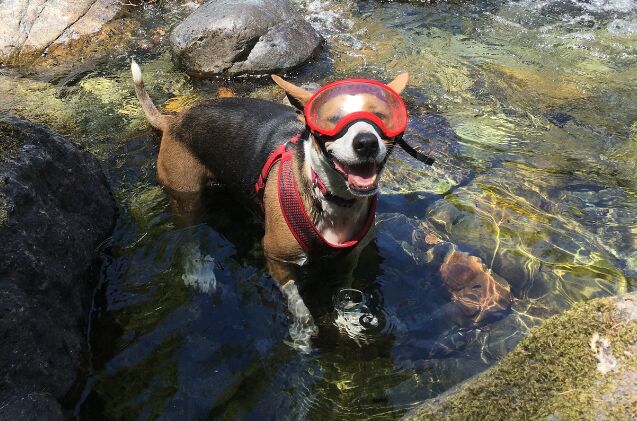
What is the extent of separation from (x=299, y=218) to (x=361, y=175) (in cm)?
73

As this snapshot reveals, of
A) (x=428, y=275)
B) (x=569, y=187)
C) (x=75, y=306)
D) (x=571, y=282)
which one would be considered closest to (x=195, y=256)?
(x=75, y=306)

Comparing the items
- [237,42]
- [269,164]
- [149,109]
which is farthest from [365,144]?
[237,42]

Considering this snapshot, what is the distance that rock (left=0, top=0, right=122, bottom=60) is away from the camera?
26.8 ft

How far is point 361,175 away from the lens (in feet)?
10.4

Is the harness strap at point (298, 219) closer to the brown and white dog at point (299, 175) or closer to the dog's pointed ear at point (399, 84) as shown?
the brown and white dog at point (299, 175)

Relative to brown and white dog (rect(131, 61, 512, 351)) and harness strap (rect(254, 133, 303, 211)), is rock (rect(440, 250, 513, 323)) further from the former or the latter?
harness strap (rect(254, 133, 303, 211))

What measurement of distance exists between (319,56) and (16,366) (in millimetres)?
6077

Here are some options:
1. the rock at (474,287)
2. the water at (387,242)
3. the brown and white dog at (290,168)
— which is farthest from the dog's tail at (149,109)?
the rock at (474,287)

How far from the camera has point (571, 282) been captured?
4.17 meters

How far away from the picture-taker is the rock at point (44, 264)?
9.74 ft

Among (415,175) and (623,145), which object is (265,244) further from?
(623,145)

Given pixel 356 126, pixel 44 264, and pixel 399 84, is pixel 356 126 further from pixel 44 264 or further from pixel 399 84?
pixel 44 264

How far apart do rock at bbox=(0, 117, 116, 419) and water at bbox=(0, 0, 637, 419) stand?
27 centimetres

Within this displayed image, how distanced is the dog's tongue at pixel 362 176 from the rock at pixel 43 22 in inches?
275
